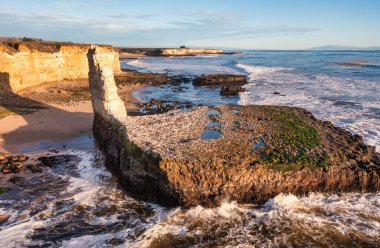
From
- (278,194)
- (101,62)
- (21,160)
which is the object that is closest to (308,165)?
(278,194)

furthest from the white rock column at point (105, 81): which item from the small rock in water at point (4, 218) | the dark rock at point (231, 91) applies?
the dark rock at point (231, 91)

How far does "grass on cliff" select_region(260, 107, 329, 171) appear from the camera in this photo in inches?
423

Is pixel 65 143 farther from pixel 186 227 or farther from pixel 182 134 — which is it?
pixel 186 227

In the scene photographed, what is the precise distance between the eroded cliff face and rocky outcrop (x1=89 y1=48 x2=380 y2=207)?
54.0ft

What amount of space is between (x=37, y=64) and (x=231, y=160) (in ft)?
86.8

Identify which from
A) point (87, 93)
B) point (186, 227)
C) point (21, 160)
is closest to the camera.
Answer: point (186, 227)

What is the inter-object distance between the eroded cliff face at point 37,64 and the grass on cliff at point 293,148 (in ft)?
58.6

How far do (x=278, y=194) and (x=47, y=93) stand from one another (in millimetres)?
22482

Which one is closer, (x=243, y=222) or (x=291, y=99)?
(x=243, y=222)

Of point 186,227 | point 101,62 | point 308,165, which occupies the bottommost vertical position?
point 186,227

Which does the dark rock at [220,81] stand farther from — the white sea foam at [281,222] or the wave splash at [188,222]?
the white sea foam at [281,222]

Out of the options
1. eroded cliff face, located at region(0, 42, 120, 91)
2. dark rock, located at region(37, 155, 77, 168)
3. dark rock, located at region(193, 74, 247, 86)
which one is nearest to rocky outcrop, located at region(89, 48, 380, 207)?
dark rock, located at region(37, 155, 77, 168)

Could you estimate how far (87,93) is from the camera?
2897 centimetres

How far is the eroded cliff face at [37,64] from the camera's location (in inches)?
1024
